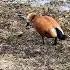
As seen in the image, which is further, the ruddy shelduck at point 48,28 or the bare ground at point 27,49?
the ruddy shelduck at point 48,28

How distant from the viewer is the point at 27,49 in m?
6.82

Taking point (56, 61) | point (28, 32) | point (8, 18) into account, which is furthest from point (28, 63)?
point (8, 18)

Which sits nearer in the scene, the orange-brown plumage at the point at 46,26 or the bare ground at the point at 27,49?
the bare ground at the point at 27,49

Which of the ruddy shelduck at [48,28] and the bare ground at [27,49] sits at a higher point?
the ruddy shelduck at [48,28]

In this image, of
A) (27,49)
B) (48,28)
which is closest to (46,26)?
(48,28)

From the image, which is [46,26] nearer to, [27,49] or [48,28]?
[48,28]

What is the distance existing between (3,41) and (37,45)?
0.73m

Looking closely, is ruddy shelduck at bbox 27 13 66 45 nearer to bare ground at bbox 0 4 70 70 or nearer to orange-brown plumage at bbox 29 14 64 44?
orange-brown plumage at bbox 29 14 64 44

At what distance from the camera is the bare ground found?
6.13 m

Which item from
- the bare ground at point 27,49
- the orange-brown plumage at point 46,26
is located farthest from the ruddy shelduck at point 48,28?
the bare ground at point 27,49

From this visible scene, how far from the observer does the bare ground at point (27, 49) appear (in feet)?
20.1

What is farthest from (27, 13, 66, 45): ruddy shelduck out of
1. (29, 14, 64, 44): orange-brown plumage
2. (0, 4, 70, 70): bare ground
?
(0, 4, 70, 70): bare ground

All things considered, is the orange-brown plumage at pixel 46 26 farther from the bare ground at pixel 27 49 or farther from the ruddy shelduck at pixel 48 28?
the bare ground at pixel 27 49

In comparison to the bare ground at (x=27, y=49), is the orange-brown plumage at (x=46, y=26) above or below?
above
